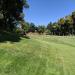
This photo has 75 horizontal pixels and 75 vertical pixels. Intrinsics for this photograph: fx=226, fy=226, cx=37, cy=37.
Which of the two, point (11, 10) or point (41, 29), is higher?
point (11, 10)

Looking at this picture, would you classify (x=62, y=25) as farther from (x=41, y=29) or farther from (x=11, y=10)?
(x=11, y=10)

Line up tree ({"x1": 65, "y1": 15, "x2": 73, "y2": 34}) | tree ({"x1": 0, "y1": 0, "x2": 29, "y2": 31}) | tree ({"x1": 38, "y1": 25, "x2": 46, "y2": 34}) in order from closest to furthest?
1. tree ({"x1": 0, "y1": 0, "x2": 29, "y2": 31})
2. tree ({"x1": 65, "y1": 15, "x2": 73, "y2": 34})
3. tree ({"x1": 38, "y1": 25, "x2": 46, "y2": 34})

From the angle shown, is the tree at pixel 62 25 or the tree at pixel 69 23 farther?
the tree at pixel 62 25

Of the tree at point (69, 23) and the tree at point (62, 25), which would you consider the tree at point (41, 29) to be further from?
the tree at point (69, 23)

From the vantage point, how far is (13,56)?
17.5 m

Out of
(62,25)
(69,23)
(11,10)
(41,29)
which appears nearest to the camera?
(11,10)

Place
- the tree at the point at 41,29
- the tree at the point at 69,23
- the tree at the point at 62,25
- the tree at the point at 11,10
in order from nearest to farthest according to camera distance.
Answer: the tree at the point at 11,10
the tree at the point at 69,23
the tree at the point at 62,25
the tree at the point at 41,29

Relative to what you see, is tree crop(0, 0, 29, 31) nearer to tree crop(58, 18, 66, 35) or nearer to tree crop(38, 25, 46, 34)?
tree crop(58, 18, 66, 35)

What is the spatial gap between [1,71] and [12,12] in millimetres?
30665

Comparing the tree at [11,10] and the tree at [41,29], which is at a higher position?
the tree at [11,10]

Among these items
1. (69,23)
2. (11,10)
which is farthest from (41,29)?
(11,10)

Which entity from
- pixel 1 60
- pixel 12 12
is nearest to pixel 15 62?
pixel 1 60

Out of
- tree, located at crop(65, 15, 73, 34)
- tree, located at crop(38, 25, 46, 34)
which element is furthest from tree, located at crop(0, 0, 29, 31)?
tree, located at crop(38, 25, 46, 34)

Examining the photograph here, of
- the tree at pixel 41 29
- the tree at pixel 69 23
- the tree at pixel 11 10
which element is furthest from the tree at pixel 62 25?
the tree at pixel 11 10
